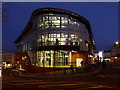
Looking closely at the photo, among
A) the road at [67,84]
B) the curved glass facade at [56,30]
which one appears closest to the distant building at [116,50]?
the curved glass facade at [56,30]

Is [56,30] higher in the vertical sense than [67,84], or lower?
higher

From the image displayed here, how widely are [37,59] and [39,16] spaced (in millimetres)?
11581

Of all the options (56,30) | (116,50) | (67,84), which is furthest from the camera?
(116,50)

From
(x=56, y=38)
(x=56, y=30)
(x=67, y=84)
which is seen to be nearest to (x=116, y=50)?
(x=56, y=38)

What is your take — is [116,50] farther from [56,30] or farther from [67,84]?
[67,84]

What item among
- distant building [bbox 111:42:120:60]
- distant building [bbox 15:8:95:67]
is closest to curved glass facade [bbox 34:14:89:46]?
distant building [bbox 15:8:95:67]

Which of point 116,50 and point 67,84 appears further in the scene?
point 116,50

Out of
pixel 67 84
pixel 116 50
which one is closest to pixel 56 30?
pixel 67 84

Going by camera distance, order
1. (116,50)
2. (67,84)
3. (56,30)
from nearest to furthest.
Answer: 1. (67,84)
2. (56,30)
3. (116,50)

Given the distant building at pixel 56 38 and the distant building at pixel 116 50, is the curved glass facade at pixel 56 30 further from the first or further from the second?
the distant building at pixel 116 50

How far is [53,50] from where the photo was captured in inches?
1975

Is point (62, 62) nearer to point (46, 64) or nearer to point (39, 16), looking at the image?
point (46, 64)

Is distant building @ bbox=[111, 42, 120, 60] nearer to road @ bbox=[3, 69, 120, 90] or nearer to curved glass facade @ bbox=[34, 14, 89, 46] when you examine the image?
curved glass facade @ bbox=[34, 14, 89, 46]

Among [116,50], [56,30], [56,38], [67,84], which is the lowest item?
[67,84]
